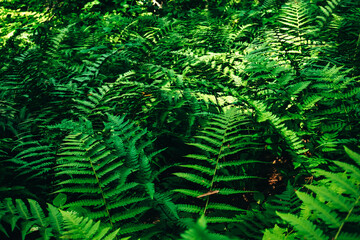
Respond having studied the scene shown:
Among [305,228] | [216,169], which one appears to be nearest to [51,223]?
[216,169]

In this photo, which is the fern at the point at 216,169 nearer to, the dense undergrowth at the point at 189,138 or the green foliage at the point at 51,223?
the dense undergrowth at the point at 189,138

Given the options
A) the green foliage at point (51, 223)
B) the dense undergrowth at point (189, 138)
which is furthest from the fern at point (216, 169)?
the green foliage at point (51, 223)

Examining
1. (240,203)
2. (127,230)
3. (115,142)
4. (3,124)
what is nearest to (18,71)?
(3,124)

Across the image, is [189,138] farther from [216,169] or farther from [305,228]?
[305,228]

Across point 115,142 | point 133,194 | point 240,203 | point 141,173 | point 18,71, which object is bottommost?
point 240,203

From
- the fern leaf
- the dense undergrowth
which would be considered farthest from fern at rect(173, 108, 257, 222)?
the fern leaf

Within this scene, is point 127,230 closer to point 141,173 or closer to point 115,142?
point 141,173

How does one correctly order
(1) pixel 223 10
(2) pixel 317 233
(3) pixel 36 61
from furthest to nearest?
1. (1) pixel 223 10
2. (3) pixel 36 61
3. (2) pixel 317 233

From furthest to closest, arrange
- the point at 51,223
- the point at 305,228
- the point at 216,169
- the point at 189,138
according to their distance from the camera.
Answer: the point at 189,138
the point at 216,169
the point at 51,223
the point at 305,228

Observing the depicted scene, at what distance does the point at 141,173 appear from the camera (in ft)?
4.40

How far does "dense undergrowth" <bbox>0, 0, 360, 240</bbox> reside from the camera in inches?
43.7

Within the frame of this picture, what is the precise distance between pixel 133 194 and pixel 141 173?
140mm

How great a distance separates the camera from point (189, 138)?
1867 mm

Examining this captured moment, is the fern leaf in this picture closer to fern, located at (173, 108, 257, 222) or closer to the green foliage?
fern, located at (173, 108, 257, 222)
